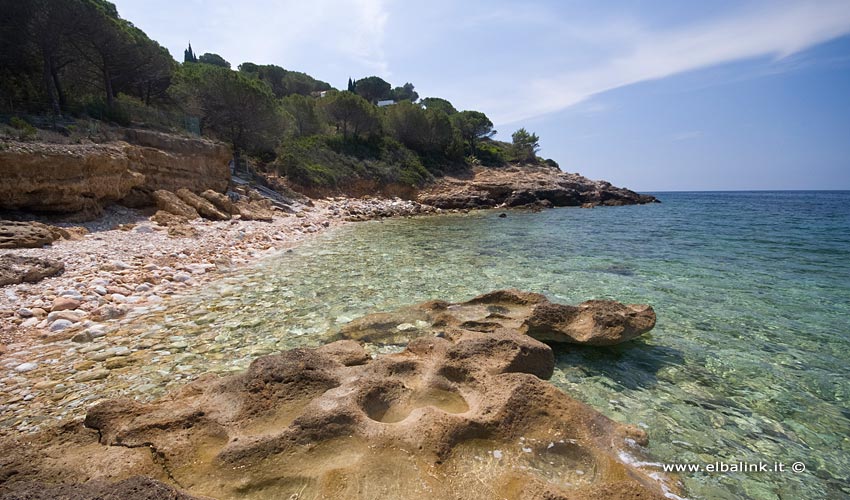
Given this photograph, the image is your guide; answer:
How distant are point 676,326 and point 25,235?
1425 centimetres

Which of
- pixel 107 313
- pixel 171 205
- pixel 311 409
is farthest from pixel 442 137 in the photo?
pixel 311 409

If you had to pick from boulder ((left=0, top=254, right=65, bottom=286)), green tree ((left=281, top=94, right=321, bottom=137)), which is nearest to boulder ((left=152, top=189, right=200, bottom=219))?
boulder ((left=0, top=254, right=65, bottom=286))

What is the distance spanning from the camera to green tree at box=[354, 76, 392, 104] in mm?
80000

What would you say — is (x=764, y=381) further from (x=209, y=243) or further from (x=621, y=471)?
(x=209, y=243)

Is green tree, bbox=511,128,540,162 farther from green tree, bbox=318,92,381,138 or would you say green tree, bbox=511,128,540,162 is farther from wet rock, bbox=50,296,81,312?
wet rock, bbox=50,296,81,312

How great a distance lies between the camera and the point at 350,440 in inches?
108

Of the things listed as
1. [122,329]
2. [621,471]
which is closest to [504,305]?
[621,471]

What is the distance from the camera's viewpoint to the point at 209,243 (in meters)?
12.1

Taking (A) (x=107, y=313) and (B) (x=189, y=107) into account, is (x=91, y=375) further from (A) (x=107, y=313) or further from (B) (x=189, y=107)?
(B) (x=189, y=107)

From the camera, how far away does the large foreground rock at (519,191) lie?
41250 mm

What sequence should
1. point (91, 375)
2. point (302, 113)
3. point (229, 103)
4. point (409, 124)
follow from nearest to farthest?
point (91, 375) < point (229, 103) < point (302, 113) < point (409, 124)

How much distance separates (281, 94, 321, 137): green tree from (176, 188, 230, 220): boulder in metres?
24.8

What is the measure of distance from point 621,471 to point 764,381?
339cm

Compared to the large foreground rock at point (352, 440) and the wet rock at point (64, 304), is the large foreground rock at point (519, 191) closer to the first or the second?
the wet rock at point (64, 304)
